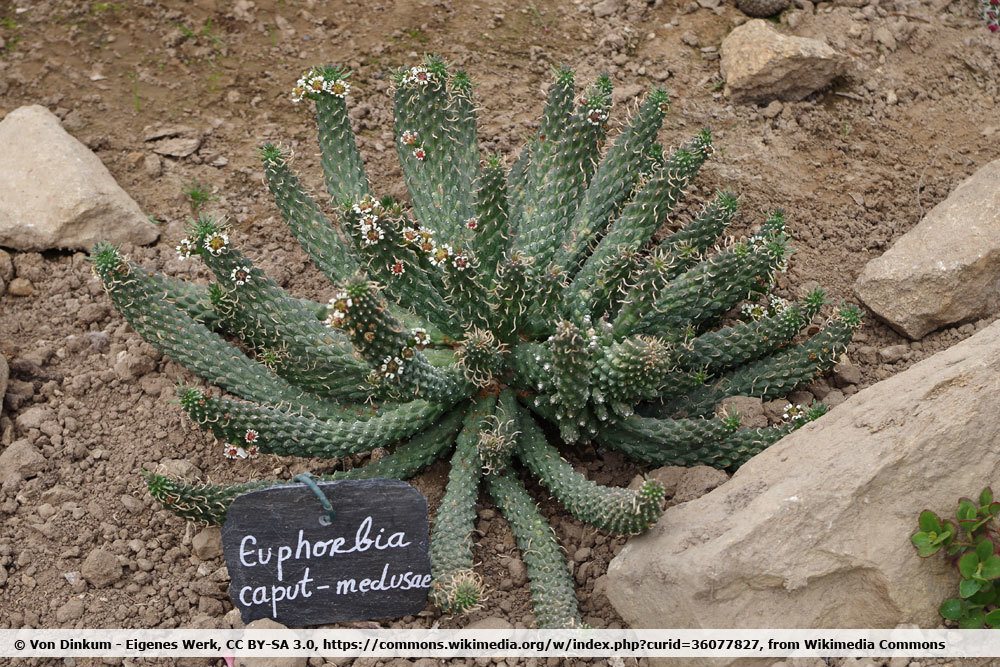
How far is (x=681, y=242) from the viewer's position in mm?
4215

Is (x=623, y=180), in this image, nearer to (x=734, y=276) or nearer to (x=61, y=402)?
(x=734, y=276)

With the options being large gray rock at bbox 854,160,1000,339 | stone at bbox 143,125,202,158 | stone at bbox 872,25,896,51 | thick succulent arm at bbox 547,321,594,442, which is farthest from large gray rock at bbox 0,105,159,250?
stone at bbox 872,25,896,51

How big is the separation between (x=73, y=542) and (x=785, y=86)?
4040 millimetres

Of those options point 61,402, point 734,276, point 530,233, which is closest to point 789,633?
point 734,276

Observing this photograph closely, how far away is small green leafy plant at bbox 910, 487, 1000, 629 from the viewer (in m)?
3.06

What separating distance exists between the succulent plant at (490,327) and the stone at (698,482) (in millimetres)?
85

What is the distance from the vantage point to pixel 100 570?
12.2ft

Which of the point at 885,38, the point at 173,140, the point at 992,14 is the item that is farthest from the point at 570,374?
the point at 992,14

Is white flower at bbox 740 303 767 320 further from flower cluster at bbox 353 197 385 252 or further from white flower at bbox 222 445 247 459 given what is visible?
white flower at bbox 222 445 247 459

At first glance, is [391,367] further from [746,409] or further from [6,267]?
[6,267]

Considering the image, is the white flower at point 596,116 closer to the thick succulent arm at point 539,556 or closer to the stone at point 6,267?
the thick succulent arm at point 539,556

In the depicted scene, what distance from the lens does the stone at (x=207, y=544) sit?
3818 mm

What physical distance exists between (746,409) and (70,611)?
2506 mm

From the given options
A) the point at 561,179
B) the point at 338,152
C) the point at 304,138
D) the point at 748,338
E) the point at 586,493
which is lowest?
the point at 304,138
